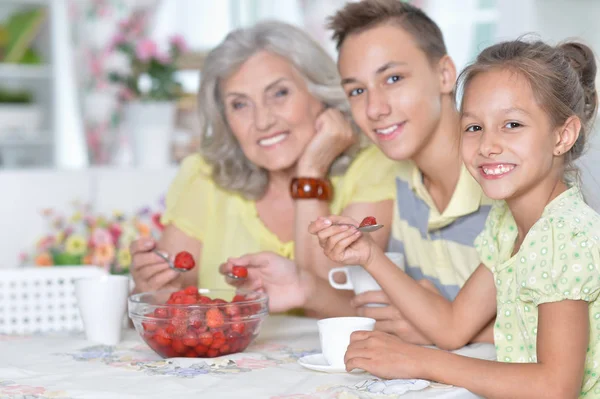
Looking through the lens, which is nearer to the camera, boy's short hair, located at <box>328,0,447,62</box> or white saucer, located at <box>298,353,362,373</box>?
white saucer, located at <box>298,353,362,373</box>

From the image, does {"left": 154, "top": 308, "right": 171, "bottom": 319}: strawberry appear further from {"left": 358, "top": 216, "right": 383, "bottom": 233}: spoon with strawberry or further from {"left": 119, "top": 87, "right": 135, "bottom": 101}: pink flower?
{"left": 119, "top": 87, "right": 135, "bottom": 101}: pink flower

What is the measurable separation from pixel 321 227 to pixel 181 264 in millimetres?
340

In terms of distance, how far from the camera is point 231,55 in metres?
1.96

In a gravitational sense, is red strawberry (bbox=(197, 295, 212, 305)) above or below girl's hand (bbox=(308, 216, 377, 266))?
below

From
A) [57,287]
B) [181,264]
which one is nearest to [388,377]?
[181,264]

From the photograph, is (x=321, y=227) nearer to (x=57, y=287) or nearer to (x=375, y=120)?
(x=375, y=120)

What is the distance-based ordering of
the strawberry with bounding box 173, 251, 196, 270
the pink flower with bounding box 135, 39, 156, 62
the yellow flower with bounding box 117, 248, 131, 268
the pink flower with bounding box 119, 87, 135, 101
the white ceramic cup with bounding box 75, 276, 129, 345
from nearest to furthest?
the white ceramic cup with bounding box 75, 276, 129, 345 → the strawberry with bounding box 173, 251, 196, 270 → the yellow flower with bounding box 117, 248, 131, 268 → the pink flower with bounding box 135, 39, 156, 62 → the pink flower with bounding box 119, 87, 135, 101

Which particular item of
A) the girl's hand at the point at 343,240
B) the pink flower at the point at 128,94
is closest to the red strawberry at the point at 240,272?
the girl's hand at the point at 343,240

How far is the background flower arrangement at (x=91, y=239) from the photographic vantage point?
8.11 ft

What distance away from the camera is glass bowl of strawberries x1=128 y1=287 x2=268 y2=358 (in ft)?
4.15

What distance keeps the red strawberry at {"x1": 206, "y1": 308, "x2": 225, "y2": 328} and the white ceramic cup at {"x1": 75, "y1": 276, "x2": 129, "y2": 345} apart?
0.82ft

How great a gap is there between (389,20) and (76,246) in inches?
51.6

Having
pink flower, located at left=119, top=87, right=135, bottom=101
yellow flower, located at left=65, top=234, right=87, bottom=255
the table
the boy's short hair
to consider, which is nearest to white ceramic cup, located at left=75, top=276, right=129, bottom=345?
the table

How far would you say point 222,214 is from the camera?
6.77 feet
